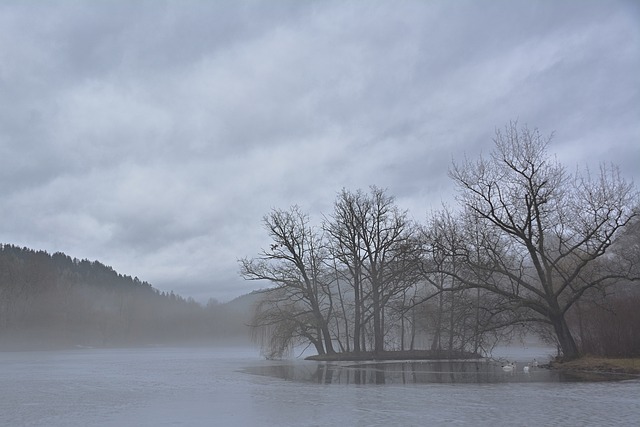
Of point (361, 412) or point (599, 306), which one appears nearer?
point (361, 412)

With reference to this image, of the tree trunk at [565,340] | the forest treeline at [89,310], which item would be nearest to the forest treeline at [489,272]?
the tree trunk at [565,340]

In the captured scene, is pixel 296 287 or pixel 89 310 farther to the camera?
pixel 89 310

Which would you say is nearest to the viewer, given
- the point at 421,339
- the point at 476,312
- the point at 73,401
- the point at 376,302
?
the point at 73,401

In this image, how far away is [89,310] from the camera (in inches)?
4892

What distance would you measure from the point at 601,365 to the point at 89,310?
387ft

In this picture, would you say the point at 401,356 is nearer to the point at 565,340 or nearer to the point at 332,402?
the point at 565,340

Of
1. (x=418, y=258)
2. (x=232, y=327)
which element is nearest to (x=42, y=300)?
(x=232, y=327)

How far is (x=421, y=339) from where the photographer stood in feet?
176

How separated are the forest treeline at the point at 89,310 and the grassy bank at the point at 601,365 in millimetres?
59344

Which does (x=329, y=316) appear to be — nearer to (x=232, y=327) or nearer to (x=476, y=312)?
(x=476, y=312)

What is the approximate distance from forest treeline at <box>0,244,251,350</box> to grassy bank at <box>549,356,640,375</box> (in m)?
59.3

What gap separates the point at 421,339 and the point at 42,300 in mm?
80857

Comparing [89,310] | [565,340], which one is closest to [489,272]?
[565,340]

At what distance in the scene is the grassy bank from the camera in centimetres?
2295
